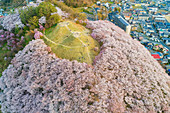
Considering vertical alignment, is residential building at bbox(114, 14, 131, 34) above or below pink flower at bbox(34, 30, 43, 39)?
below

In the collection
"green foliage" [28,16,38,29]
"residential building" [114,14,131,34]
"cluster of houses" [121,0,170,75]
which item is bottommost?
"cluster of houses" [121,0,170,75]

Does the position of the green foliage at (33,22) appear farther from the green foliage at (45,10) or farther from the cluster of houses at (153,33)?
Answer: the cluster of houses at (153,33)

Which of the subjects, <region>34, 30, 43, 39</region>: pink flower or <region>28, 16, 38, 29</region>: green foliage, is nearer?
<region>34, 30, 43, 39</region>: pink flower

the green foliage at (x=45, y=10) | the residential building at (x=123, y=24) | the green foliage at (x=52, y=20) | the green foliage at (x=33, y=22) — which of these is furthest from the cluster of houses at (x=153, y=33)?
the green foliage at (x=33, y=22)

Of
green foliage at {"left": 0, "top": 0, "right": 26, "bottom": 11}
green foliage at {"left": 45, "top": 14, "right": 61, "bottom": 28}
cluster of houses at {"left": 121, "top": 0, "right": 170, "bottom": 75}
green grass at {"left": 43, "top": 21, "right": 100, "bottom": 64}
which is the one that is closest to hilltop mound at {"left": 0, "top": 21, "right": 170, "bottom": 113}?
green grass at {"left": 43, "top": 21, "right": 100, "bottom": 64}

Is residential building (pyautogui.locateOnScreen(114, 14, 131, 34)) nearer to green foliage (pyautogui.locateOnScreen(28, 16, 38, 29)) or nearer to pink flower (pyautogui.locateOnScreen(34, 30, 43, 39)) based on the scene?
green foliage (pyautogui.locateOnScreen(28, 16, 38, 29))

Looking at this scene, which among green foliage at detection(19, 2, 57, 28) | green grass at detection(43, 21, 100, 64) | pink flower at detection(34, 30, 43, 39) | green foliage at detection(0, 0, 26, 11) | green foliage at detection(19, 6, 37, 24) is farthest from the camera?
green foliage at detection(0, 0, 26, 11)
